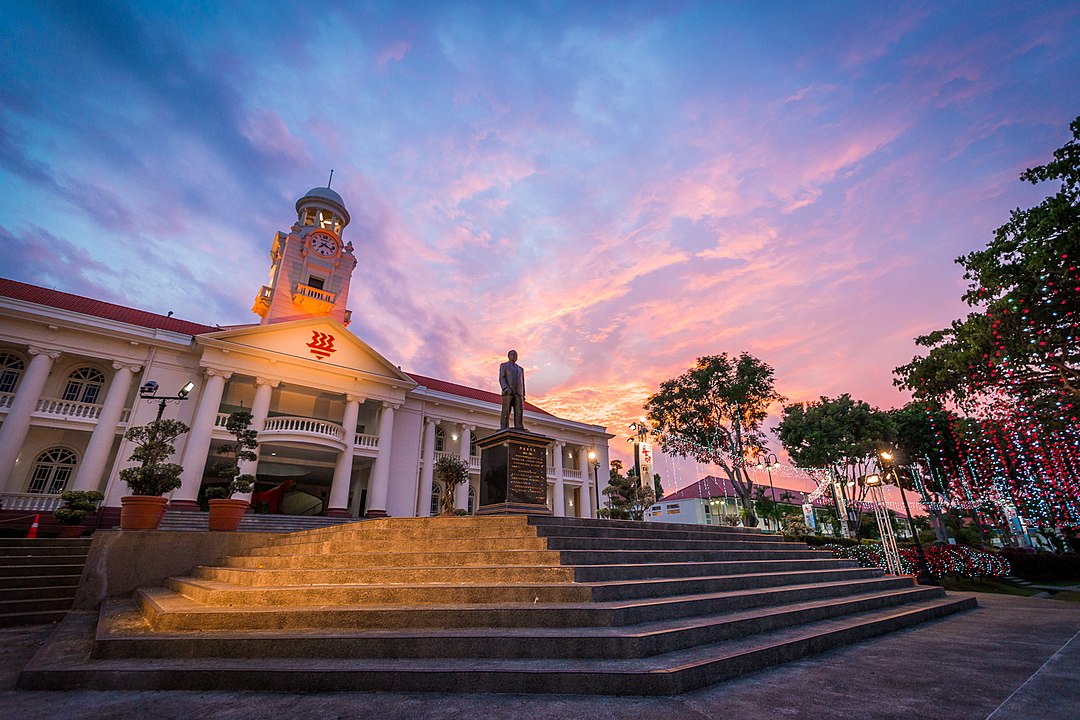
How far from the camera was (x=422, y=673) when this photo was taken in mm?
3559

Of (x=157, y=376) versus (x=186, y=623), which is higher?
(x=157, y=376)

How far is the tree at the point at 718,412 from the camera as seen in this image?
28.5 m

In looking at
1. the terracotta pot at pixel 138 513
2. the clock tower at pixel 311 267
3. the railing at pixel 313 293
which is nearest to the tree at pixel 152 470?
the terracotta pot at pixel 138 513

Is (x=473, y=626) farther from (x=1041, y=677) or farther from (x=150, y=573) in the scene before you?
(x=150, y=573)

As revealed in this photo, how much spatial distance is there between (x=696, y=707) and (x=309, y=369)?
2302 centimetres

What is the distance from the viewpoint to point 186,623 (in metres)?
4.75

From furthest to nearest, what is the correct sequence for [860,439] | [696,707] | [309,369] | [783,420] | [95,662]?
1. [783,420]
2. [860,439]
3. [309,369]
4. [95,662]
5. [696,707]

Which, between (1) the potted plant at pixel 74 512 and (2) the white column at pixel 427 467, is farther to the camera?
(2) the white column at pixel 427 467

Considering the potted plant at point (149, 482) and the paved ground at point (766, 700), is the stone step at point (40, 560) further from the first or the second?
the paved ground at point (766, 700)

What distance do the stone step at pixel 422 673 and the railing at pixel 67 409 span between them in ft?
65.3

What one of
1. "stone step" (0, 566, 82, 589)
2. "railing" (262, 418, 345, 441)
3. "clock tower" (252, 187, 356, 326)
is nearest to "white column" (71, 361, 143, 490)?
"railing" (262, 418, 345, 441)

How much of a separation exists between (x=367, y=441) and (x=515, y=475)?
51.9 feet

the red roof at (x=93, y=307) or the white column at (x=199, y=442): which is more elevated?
the red roof at (x=93, y=307)

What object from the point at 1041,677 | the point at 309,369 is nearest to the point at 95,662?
the point at 1041,677
